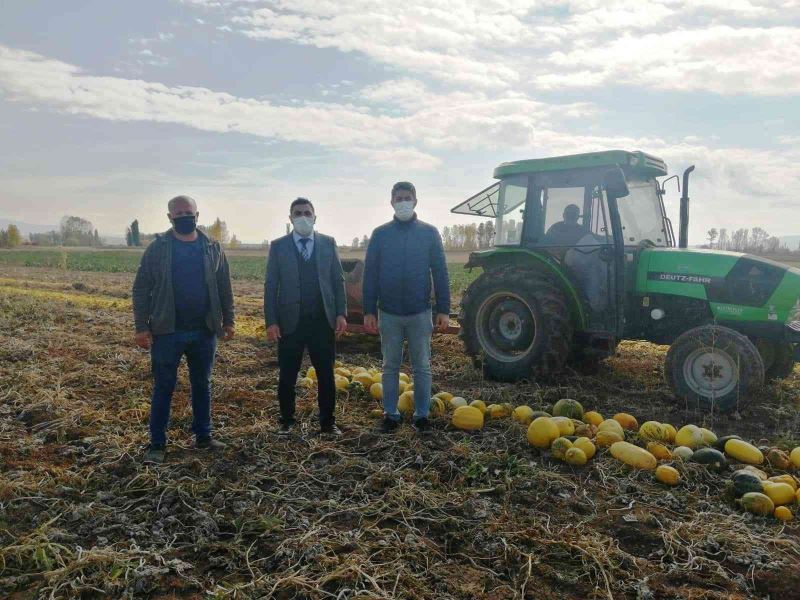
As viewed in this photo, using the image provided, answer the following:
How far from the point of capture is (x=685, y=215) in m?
7.17

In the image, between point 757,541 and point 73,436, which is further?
point 73,436

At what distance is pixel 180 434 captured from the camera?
17.4 ft

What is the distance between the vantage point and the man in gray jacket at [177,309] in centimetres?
468

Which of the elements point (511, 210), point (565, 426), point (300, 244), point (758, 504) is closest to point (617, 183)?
point (511, 210)

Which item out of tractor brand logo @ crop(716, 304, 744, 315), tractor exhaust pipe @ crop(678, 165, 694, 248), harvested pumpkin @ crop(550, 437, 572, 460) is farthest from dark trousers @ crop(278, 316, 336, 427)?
tractor exhaust pipe @ crop(678, 165, 694, 248)

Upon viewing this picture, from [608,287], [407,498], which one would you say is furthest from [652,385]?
[407,498]

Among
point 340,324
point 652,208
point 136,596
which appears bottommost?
point 136,596

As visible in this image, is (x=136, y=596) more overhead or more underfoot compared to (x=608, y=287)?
more underfoot

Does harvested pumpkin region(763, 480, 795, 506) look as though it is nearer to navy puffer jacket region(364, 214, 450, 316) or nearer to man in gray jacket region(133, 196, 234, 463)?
navy puffer jacket region(364, 214, 450, 316)

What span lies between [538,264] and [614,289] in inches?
38.9

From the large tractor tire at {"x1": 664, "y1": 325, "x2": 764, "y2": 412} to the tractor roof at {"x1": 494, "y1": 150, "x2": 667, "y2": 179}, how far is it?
208 cm

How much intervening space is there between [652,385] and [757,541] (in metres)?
3.91

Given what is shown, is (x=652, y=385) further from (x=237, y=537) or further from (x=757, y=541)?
(x=237, y=537)

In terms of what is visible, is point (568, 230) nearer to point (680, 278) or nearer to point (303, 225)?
point (680, 278)
